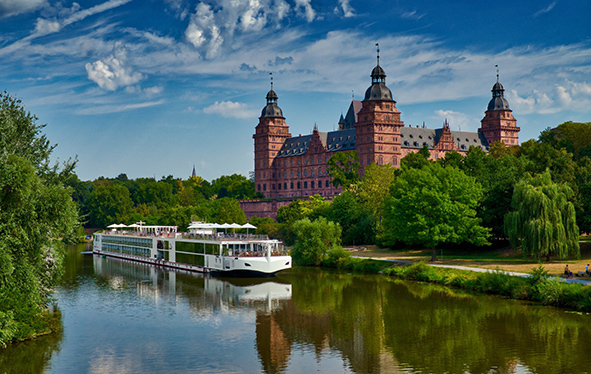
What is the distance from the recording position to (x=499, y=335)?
32.1m

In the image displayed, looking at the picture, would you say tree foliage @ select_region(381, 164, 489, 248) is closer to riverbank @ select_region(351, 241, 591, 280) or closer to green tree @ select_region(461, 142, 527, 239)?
green tree @ select_region(461, 142, 527, 239)

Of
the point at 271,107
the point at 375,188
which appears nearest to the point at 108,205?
the point at 271,107

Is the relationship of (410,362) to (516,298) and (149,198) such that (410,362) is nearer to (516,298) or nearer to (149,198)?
(516,298)

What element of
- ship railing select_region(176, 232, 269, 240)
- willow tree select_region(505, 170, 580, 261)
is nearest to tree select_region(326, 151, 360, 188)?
ship railing select_region(176, 232, 269, 240)

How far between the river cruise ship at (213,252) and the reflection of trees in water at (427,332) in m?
9.74

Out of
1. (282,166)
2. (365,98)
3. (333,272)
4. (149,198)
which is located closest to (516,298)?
(333,272)

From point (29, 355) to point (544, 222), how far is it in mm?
38845

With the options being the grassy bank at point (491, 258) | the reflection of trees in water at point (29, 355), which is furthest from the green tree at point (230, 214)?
the reflection of trees in water at point (29, 355)

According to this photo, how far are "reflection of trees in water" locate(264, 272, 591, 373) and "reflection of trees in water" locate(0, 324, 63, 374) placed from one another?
9394mm

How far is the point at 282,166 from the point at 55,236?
123 m

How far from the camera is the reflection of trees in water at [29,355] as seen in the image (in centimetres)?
2588

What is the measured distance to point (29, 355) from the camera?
27812 millimetres

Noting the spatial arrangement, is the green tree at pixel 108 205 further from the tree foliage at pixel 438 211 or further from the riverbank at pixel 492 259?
the tree foliage at pixel 438 211

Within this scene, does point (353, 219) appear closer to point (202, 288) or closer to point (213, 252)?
point (213, 252)
